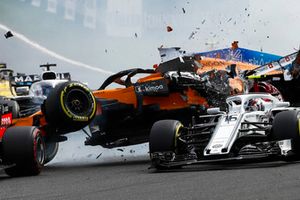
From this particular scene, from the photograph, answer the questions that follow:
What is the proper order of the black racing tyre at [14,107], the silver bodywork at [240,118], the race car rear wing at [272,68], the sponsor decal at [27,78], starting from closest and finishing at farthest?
the silver bodywork at [240,118]
the black racing tyre at [14,107]
the race car rear wing at [272,68]
the sponsor decal at [27,78]

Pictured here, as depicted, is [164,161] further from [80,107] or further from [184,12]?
[184,12]

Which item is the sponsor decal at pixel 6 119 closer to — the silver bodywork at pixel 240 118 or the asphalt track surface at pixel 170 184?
the asphalt track surface at pixel 170 184

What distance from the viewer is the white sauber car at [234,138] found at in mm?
10961

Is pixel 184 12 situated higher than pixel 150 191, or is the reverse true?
pixel 184 12

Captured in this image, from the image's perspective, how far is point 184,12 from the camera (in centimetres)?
1706

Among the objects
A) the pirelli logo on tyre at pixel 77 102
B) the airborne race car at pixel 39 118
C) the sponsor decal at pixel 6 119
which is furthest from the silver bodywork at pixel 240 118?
the sponsor decal at pixel 6 119

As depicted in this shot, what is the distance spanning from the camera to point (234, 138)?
36.7ft

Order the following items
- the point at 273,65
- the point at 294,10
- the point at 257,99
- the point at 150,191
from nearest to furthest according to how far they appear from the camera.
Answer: the point at 150,191 → the point at 257,99 → the point at 273,65 → the point at 294,10

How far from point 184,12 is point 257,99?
512cm

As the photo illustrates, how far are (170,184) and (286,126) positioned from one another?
2491 mm

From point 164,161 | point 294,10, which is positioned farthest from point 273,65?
point 164,161

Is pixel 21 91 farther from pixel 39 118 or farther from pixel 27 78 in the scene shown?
pixel 39 118

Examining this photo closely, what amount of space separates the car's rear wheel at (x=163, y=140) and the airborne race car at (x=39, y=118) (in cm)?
164

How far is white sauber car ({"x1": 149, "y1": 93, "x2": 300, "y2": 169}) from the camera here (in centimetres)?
1096
